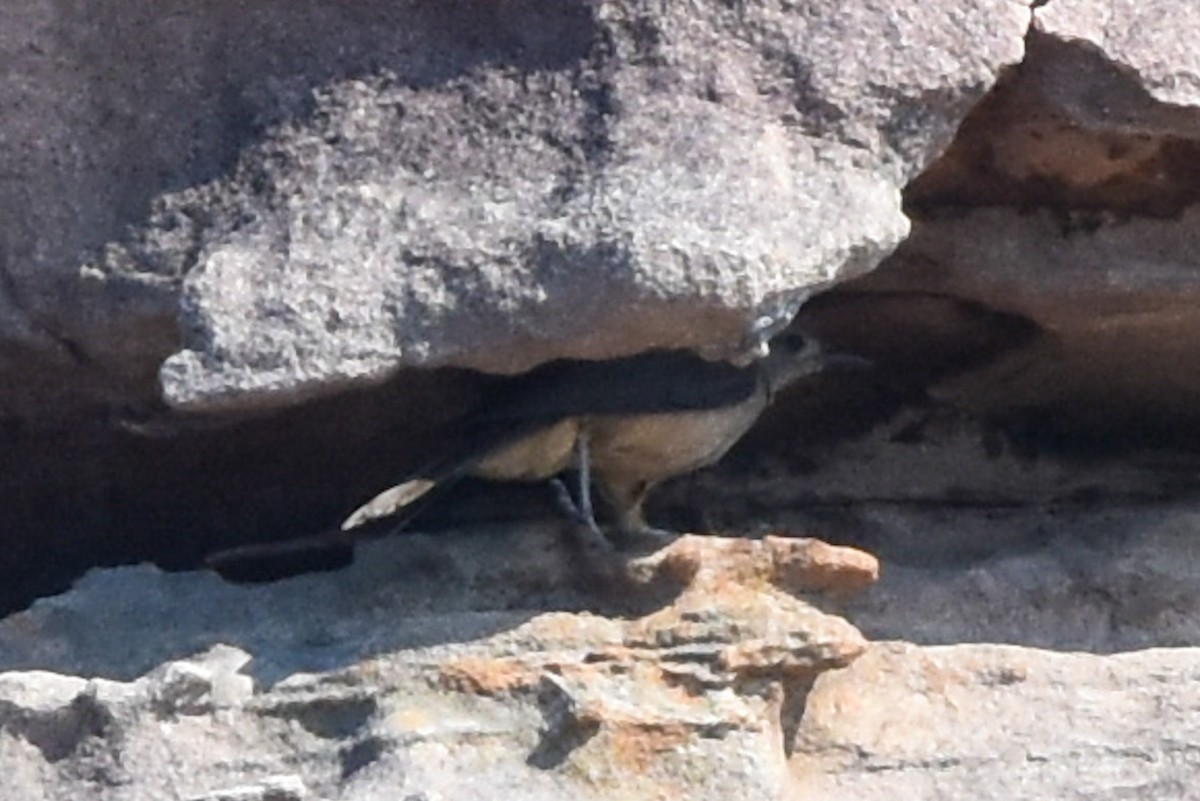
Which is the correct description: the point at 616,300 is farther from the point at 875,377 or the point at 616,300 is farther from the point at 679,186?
the point at 875,377

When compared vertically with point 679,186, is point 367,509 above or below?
below

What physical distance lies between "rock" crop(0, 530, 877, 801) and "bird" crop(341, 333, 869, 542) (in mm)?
109

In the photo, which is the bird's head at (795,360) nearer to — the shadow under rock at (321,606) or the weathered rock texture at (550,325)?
the weathered rock texture at (550,325)

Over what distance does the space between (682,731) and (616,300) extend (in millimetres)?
342

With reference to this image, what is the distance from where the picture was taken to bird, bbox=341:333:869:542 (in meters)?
2.17

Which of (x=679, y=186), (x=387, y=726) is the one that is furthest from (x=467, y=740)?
(x=679, y=186)

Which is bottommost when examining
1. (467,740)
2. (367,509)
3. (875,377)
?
(467,740)

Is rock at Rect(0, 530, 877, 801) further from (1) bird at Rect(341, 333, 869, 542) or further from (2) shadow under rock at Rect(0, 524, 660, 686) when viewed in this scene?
(1) bird at Rect(341, 333, 869, 542)

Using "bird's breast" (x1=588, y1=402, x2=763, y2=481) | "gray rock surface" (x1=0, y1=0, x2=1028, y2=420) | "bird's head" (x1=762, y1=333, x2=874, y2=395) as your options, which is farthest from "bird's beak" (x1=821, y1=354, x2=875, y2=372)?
"gray rock surface" (x1=0, y1=0, x2=1028, y2=420)

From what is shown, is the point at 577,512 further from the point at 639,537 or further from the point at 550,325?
the point at 550,325

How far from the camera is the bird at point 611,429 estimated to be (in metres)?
2.17

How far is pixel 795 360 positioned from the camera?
2.34 meters

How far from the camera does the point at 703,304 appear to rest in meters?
1.89

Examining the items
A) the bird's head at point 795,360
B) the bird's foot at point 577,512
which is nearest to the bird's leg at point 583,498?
the bird's foot at point 577,512
